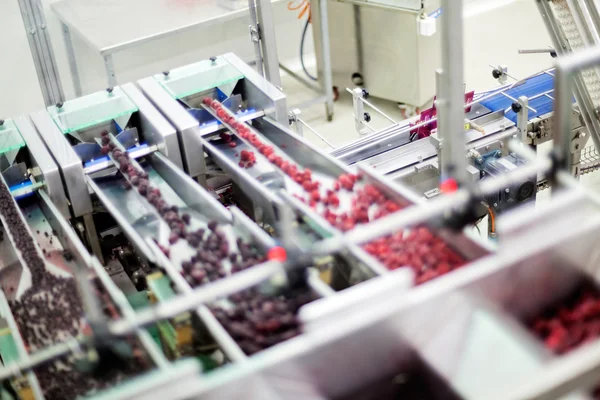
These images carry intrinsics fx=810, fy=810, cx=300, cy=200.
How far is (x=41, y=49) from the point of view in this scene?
4363 mm

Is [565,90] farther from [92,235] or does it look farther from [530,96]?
[530,96]

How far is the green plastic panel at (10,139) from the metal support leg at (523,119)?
1809mm

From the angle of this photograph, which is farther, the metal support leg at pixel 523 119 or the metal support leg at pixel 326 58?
the metal support leg at pixel 326 58

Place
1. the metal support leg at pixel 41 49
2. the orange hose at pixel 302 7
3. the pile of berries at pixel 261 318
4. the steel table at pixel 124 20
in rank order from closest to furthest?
1. the pile of berries at pixel 261 318
2. the metal support leg at pixel 41 49
3. the steel table at pixel 124 20
4. the orange hose at pixel 302 7

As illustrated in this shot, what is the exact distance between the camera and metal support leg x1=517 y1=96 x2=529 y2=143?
3049 mm

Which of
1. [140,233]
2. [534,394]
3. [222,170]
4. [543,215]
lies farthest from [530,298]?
[222,170]

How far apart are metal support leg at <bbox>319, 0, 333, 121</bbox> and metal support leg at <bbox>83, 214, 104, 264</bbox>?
274cm

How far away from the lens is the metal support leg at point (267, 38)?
469 centimetres

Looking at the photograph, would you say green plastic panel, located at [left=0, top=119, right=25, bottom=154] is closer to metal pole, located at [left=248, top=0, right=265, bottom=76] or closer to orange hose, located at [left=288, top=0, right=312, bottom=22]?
metal pole, located at [left=248, top=0, right=265, bottom=76]

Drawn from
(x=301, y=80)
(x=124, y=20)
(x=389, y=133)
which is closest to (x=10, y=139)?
(x=389, y=133)

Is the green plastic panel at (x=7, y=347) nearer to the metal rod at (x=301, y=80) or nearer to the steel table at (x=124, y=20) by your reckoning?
the steel table at (x=124, y=20)

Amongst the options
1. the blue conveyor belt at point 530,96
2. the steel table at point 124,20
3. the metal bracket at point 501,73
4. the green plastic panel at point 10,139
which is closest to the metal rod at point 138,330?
the green plastic panel at point 10,139

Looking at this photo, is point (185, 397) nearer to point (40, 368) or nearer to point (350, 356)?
point (350, 356)

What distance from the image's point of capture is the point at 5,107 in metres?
5.16
